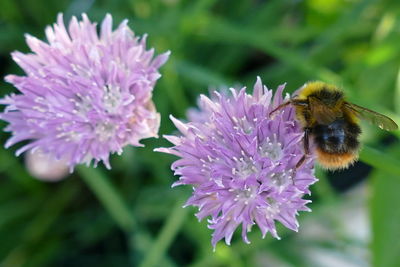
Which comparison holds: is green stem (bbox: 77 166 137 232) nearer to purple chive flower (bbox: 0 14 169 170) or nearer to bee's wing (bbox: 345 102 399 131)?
purple chive flower (bbox: 0 14 169 170)

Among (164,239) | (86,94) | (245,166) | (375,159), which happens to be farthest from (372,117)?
(164,239)

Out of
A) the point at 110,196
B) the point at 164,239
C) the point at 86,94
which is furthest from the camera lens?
the point at 110,196

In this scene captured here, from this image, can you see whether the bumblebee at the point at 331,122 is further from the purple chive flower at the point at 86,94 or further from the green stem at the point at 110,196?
the green stem at the point at 110,196

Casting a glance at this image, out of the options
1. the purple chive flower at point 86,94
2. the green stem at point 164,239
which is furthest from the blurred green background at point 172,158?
the purple chive flower at point 86,94

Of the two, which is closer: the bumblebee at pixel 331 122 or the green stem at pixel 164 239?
the bumblebee at pixel 331 122

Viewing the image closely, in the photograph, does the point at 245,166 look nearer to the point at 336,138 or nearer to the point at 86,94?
the point at 336,138

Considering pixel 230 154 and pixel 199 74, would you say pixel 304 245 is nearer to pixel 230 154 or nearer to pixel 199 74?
pixel 199 74

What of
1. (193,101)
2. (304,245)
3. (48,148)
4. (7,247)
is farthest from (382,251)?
(7,247)
